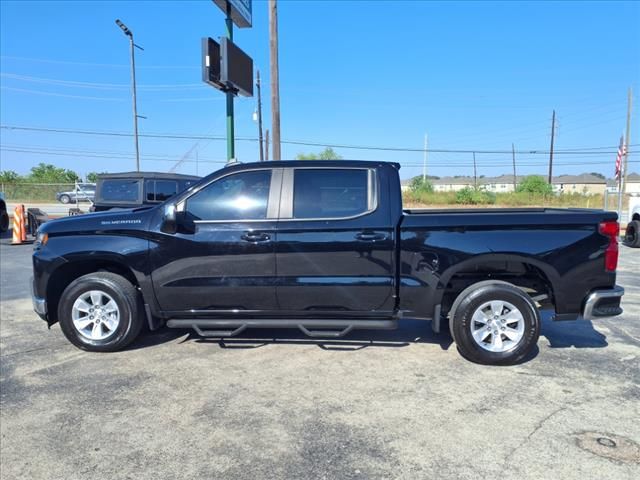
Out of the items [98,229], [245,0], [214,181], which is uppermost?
[245,0]

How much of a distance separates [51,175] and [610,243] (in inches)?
2653

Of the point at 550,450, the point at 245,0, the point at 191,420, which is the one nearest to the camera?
the point at 550,450

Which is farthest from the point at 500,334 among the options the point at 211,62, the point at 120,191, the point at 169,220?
the point at 120,191

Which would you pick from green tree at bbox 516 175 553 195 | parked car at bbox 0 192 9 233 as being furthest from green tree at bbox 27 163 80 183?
green tree at bbox 516 175 553 195

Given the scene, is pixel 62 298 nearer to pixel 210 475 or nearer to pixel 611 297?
pixel 210 475

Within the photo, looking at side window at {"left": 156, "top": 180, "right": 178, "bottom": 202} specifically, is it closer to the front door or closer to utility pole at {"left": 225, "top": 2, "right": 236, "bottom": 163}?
utility pole at {"left": 225, "top": 2, "right": 236, "bottom": 163}

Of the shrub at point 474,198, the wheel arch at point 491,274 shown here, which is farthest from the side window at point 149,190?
the shrub at point 474,198

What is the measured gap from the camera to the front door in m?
4.22

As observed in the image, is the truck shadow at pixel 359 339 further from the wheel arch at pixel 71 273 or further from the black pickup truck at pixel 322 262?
the wheel arch at pixel 71 273

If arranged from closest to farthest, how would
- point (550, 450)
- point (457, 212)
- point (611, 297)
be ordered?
point (550, 450) → point (611, 297) → point (457, 212)

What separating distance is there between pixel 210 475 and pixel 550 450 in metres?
2.05

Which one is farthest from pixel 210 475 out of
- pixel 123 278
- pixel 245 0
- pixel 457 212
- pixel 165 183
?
pixel 245 0

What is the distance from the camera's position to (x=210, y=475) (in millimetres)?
Result: 2549

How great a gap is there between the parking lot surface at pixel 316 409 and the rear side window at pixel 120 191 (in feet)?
18.4
